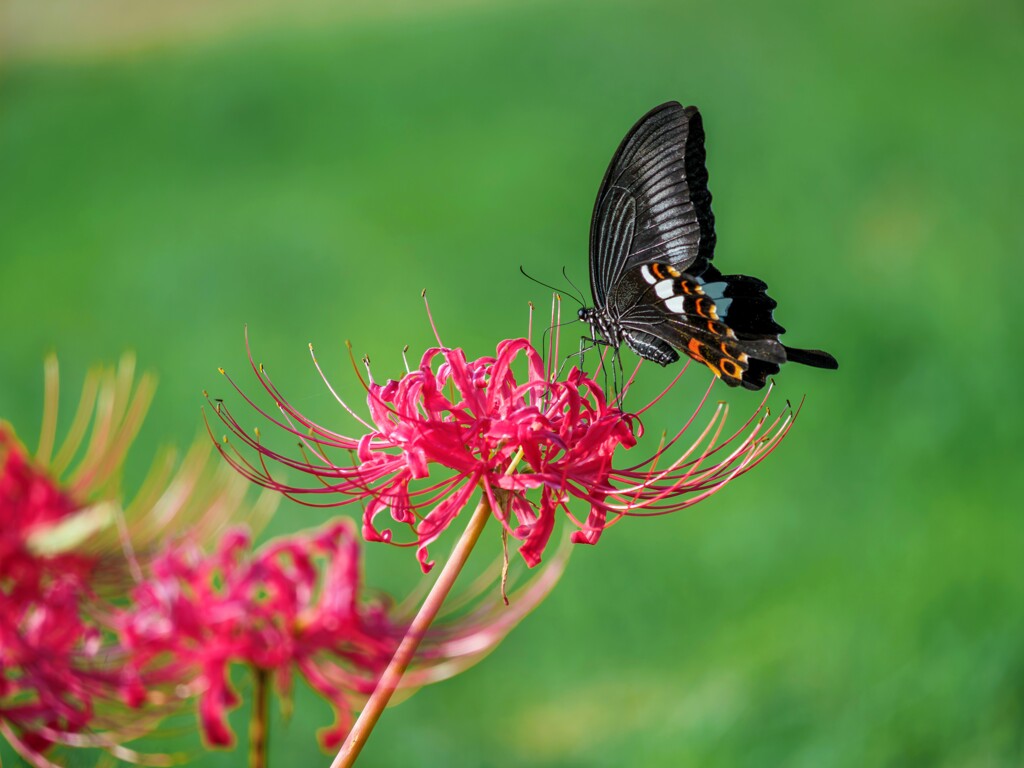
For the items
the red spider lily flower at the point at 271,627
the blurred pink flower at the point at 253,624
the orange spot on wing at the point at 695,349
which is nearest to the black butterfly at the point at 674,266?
the orange spot on wing at the point at 695,349

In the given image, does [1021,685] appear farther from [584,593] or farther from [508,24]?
[508,24]

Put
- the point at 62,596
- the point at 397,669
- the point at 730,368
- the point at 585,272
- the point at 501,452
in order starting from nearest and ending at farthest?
the point at 397,669, the point at 501,452, the point at 62,596, the point at 730,368, the point at 585,272

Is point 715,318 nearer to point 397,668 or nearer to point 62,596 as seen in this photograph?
point 397,668

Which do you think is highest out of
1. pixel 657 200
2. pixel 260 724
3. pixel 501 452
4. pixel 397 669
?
pixel 657 200

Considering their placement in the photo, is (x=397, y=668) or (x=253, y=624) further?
(x=253, y=624)

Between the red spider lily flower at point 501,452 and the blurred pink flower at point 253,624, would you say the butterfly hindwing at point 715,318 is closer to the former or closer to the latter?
the red spider lily flower at point 501,452

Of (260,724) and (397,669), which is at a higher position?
(397,669)

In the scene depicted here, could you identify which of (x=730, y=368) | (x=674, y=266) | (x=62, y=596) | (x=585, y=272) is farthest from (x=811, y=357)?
(x=585, y=272)
